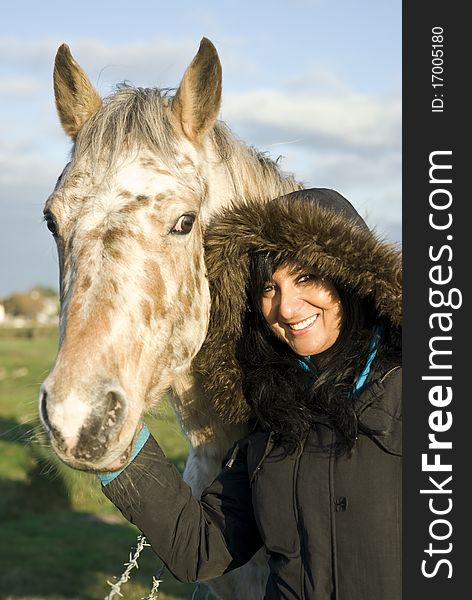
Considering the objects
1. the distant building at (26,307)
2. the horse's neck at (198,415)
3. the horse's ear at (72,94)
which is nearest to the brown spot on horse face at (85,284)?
the horse's neck at (198,415)

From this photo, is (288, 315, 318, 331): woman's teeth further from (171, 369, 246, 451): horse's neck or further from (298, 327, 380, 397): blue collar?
(171, 369, 246, 451): horse's neck

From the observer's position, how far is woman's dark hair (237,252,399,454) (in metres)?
2.87

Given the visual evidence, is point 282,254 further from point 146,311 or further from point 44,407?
point 44,407

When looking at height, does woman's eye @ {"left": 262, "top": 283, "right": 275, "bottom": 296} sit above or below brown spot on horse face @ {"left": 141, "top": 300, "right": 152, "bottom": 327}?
above

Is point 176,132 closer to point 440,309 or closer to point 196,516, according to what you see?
point 440,309

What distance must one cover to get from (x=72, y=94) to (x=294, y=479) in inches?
74.6

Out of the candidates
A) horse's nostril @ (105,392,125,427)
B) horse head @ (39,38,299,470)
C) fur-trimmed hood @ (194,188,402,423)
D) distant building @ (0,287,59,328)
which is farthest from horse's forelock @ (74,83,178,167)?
distant building @ (0,287,59,328)

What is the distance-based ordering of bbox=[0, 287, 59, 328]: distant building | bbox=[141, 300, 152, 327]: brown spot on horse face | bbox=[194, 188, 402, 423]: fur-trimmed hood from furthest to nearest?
1. bbox=[0, 287, 59, 328]: distant building
2. bbox=[194, 188, 402, 423]: fur-trimmed hood
3. bbox=[141, 300, 152, 327]: brown spot on horse face

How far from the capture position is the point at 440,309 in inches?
108

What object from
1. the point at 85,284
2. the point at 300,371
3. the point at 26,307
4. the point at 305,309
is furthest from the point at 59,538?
the point at 26,307

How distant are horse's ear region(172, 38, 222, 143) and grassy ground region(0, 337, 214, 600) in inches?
148

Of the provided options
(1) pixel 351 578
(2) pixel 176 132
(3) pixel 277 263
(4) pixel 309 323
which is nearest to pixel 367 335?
(4) pixel 309 323

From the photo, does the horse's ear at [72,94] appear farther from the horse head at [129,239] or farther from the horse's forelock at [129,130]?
the horse's forelock at [129,130]

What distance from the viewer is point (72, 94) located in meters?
3.38
